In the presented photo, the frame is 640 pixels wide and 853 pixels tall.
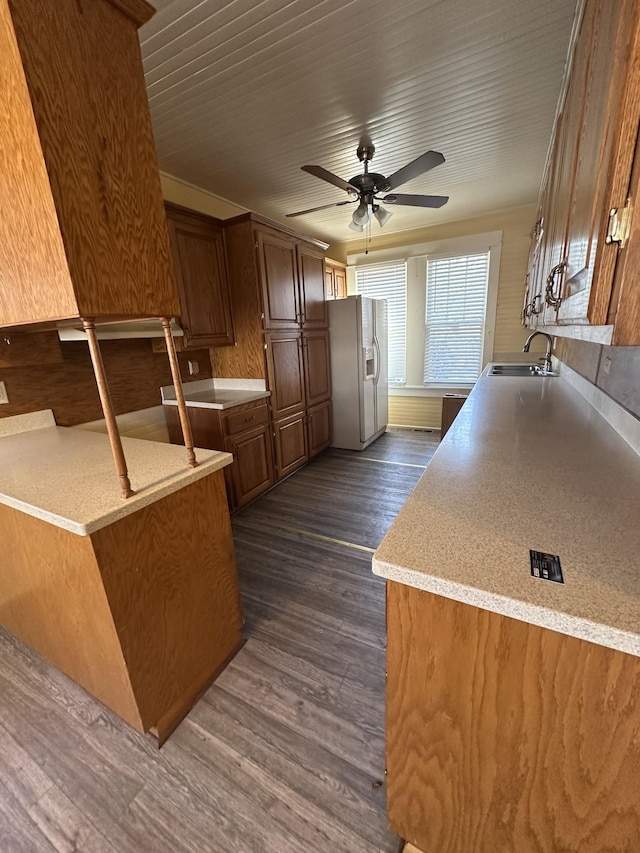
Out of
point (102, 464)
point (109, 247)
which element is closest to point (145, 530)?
point (102, 464)

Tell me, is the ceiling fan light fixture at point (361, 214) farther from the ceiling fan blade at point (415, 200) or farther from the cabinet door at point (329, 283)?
the cabinet door at point (329, 283)

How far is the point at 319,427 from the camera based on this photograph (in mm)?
3912

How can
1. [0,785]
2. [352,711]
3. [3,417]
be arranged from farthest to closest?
1. [3,417]
2. [352,711]
3. [0,785]

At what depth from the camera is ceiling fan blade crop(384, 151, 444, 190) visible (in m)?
1.90

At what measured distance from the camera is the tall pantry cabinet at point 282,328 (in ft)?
9.27

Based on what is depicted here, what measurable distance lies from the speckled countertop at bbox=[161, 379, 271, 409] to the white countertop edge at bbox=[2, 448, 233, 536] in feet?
4.31

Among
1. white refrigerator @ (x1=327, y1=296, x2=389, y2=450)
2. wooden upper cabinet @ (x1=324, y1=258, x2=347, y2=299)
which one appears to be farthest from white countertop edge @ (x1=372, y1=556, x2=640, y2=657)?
wooden upper cabinet @ (x1=324, y1=258, x2=347, y2=299)

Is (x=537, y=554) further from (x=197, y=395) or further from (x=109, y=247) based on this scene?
(x=197, y=395)

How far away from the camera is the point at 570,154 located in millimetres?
1157

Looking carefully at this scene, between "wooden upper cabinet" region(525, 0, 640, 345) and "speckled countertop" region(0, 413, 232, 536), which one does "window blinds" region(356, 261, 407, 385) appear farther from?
"speckled countertop" region(0, 413, 232, 536)

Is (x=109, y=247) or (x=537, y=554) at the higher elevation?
(x=109, y=247)

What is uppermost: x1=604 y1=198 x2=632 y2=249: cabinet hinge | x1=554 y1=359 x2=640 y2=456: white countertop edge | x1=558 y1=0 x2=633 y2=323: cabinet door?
x1=558 y1=0 x2=633 y2=323: cabinet door

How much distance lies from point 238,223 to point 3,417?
83.6 inches

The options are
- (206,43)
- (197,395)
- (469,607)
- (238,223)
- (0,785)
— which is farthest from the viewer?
(197,395)
